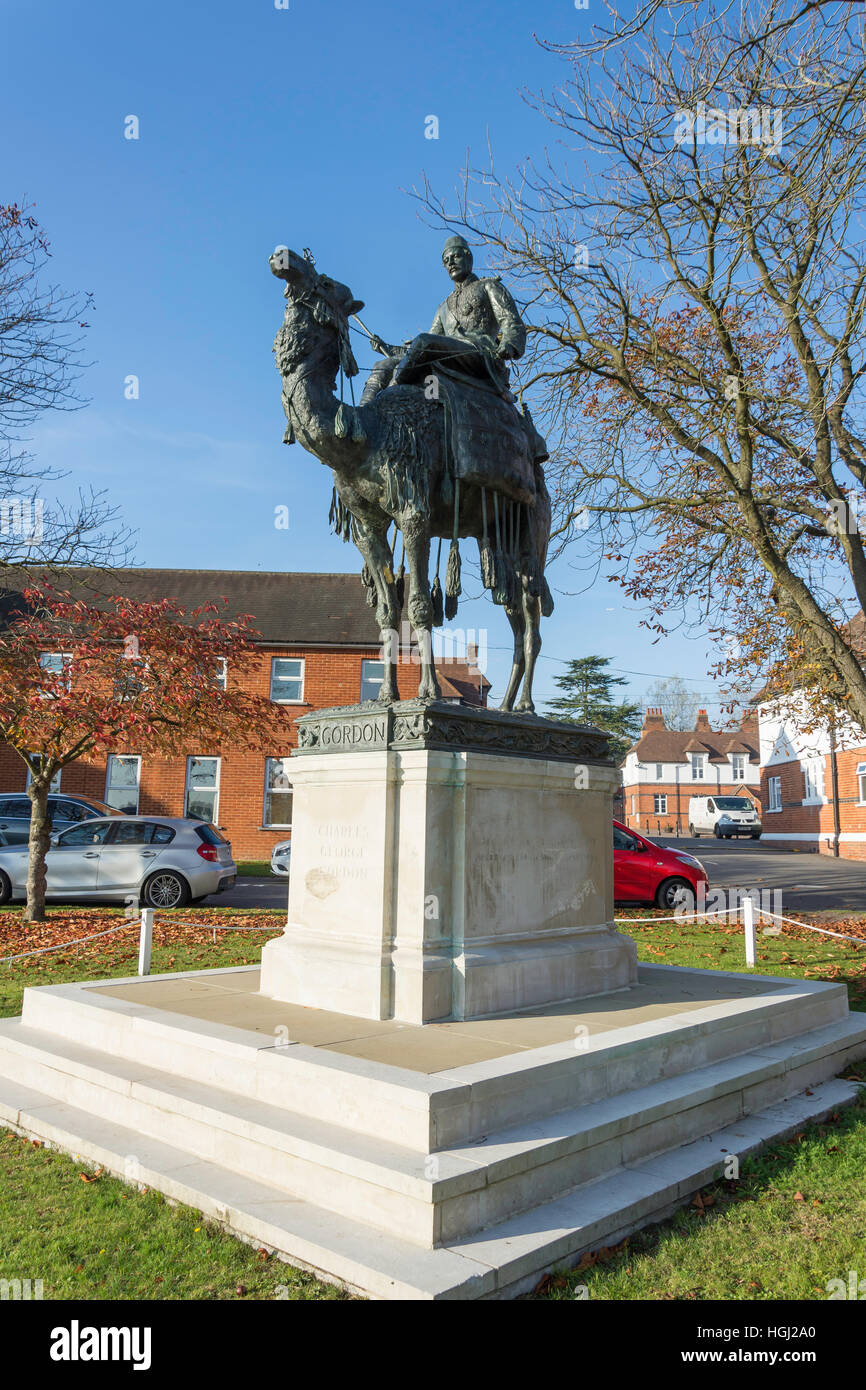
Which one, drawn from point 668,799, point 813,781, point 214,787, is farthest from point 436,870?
Result: point 668,799

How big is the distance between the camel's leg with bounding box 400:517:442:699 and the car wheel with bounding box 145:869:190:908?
383 inches

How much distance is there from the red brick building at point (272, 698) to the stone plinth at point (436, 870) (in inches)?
743

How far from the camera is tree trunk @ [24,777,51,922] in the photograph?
13055 millimetres

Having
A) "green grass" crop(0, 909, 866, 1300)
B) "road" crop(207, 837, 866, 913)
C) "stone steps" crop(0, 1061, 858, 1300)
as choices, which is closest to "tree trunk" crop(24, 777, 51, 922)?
"road" crop(207, 837, 866, 913)

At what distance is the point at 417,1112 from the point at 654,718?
73.4 meters

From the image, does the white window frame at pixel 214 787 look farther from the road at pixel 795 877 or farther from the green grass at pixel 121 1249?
the green grass at pixel 121 1249

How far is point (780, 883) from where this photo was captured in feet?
67.6

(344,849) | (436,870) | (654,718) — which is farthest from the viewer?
(654,718)

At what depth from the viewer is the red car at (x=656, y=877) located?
51.0 ft

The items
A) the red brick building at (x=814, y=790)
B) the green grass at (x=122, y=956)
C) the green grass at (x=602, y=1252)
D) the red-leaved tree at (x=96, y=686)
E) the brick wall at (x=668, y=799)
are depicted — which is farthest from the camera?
the brick wall at (x=668, y=799)

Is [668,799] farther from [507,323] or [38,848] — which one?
[507,323]

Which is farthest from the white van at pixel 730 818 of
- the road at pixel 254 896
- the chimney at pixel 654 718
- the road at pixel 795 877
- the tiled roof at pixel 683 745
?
the road at pixel 254 896

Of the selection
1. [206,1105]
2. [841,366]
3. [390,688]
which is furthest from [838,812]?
[206,1105]

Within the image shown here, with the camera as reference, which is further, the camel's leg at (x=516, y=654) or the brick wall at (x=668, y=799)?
the brick wall at (x=668, y=799)
